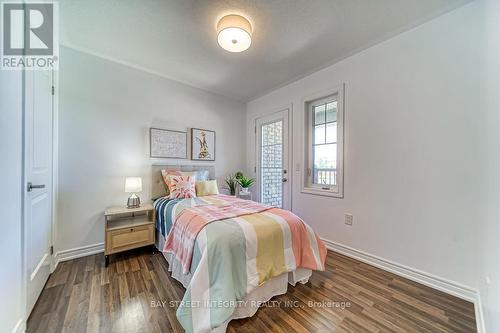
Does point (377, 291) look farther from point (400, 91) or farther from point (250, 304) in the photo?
point (400, 91)

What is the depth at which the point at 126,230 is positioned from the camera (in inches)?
88.1

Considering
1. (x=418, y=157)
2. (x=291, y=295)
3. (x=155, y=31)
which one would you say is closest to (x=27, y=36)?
(x=155, y=31)

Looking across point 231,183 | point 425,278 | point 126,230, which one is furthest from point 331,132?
point 126,230

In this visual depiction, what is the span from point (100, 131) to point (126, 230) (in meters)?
1.36

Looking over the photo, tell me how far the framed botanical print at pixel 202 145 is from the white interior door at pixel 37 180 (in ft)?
5.77

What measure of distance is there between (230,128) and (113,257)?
2819mm

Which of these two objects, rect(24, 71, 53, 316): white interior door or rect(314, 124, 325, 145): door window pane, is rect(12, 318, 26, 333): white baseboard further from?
rect(314, 124, 325, 145): door window pane

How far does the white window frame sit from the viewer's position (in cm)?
254

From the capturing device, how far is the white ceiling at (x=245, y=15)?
170 cm

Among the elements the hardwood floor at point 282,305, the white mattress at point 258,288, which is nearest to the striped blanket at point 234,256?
the white mattress at point 258,288

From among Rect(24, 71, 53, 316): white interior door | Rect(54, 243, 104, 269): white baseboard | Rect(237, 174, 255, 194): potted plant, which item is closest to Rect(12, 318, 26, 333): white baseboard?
Rect(24, 71, 53, 316): white interior door

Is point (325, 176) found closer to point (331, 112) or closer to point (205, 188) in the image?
point (331, 112)

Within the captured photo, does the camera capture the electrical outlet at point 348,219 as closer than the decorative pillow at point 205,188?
Yes

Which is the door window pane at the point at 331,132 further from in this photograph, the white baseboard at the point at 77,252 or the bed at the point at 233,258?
the white baseboard at the point at 77,252
